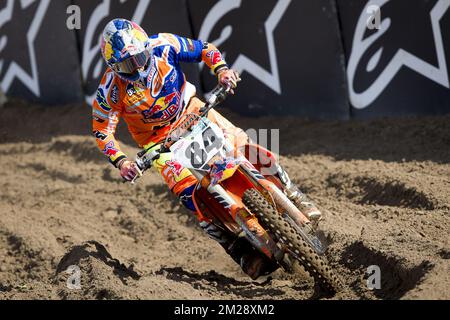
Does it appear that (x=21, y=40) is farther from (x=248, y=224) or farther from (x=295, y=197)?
(x=248, y=224)

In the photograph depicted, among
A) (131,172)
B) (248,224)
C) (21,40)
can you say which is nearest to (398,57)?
(248,224)

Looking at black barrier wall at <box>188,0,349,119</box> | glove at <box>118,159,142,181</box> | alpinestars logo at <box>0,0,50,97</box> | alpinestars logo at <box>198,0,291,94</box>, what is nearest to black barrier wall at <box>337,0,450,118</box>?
black barrier wall at <box>188,0,349,119</box>

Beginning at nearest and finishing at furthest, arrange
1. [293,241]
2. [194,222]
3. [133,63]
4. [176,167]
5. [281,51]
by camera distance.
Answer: [293,241] → [133,63] → [176,167] → [194,222] → [281,51]

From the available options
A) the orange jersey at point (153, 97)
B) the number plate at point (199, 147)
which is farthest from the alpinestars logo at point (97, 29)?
the number plate at point (199, 147)

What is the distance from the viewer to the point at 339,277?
20.3ft

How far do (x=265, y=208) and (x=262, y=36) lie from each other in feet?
14.7

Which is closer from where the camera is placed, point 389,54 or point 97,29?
point 389,54

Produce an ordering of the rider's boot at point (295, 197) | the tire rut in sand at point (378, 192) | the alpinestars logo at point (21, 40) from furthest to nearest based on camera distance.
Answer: the alpinestars logo at point (21, 40) → the tire rut in sand at point (378, 192) → the rider's boot at point (295, 197)

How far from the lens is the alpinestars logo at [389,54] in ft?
27.7

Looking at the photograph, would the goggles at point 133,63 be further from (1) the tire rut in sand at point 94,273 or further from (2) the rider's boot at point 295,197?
(1) the tire rut in sand at point 94,273

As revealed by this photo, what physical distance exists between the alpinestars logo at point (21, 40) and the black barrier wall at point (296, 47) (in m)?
0.02

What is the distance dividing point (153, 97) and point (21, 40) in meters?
6.20

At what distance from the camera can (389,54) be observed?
8.80 m
